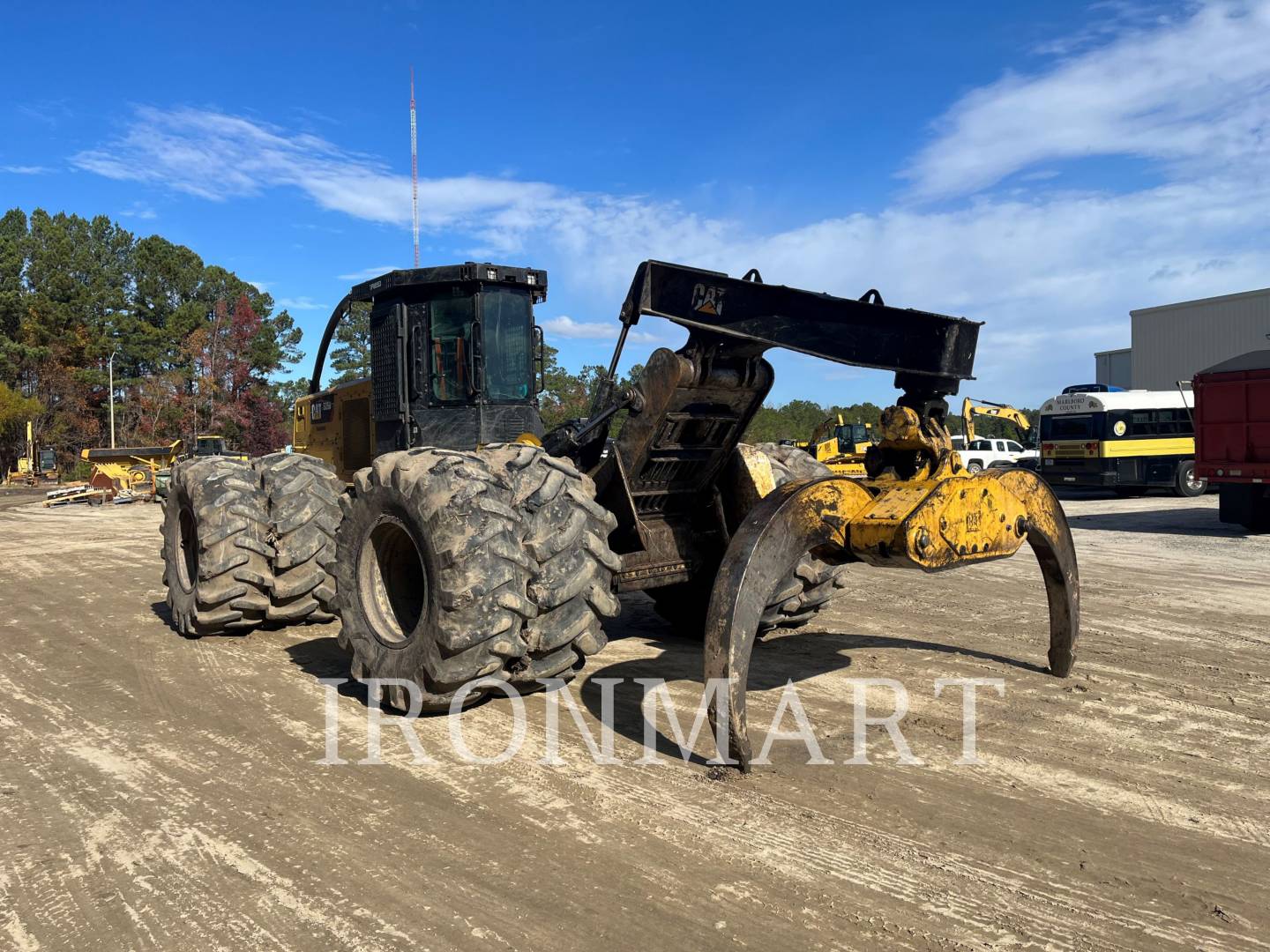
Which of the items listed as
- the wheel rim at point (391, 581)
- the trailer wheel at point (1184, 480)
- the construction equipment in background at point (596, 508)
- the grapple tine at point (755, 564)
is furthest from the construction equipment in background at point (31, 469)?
the grapple tine at point (755, 564)

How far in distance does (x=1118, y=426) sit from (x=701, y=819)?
79.4 feet

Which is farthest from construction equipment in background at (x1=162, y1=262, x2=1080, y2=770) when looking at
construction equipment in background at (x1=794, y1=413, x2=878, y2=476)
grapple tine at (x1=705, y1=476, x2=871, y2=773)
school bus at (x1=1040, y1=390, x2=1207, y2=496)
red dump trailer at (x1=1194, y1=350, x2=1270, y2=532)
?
school bus at (x1=1040, y1=390, x2=1207, y2=496)

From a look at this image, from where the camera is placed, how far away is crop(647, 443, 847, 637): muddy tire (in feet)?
19.4

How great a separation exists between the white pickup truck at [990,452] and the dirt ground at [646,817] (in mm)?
27943

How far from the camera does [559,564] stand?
15.0ft

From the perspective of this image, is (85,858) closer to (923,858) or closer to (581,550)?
(581,550)

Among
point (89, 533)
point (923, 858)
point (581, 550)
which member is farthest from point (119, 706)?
point (89, 533)

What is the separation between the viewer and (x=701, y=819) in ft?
11.3

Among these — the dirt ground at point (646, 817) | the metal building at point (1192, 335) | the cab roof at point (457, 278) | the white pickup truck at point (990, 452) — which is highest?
the metal building at point (1192, 335)

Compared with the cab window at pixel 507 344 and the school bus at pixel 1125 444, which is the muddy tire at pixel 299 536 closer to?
the cab window at pixel 507 344

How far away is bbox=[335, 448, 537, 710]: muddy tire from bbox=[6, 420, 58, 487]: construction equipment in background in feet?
125

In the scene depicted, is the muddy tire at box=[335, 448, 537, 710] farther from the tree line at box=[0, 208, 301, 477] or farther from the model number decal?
the tree line at box=[0, 208, 301, 477]

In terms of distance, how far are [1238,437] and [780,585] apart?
12.9 meters
